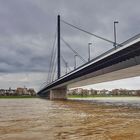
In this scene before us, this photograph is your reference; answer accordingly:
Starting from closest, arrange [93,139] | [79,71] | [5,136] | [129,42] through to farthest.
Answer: [93,139], [5,136], [129,42], [79,71]

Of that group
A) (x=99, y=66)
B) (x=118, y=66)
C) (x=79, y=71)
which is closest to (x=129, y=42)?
(x=118, y=66)

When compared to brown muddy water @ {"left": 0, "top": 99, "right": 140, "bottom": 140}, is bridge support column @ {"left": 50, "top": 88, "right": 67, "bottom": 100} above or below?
above

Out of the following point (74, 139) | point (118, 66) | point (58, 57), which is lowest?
point (74, 139)

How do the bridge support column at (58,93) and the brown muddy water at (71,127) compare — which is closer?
the brown muddy water at (71,127)

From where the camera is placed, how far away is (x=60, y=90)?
10544cm

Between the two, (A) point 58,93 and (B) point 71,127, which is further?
A: (A) point 58,93

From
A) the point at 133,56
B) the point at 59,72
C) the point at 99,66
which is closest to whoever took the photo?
the point at 133,56

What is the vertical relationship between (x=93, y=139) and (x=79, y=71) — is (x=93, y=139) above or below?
below

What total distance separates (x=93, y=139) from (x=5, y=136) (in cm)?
406

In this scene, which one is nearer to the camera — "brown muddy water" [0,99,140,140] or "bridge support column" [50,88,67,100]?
"brown muddy water" [0,99,140,140]

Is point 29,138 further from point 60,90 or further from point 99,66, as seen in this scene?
point 60,90

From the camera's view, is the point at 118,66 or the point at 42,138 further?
the point at 118,66

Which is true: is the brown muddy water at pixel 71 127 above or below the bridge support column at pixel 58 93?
below

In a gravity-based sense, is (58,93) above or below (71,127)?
above
